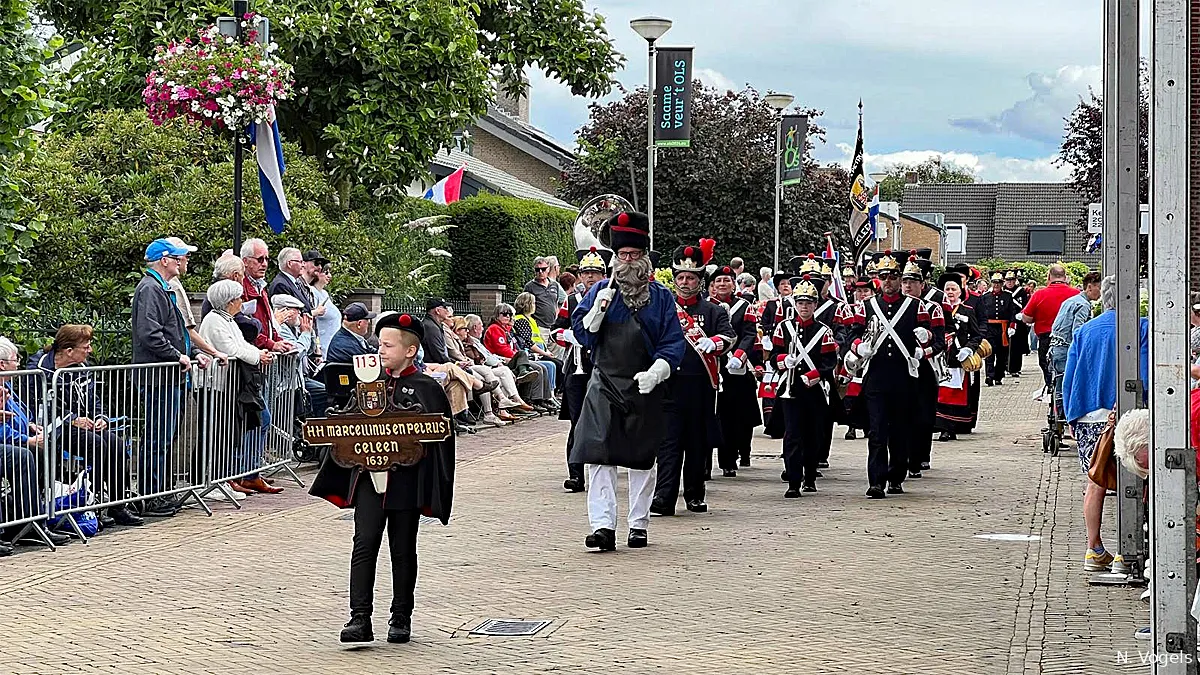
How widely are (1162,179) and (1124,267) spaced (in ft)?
9.83

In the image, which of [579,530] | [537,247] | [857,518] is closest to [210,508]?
[579,530]

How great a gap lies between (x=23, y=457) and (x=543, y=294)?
1260 cm

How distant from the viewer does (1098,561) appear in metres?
9.66

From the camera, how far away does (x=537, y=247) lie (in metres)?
32.6

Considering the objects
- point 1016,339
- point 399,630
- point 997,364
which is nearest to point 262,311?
point 399,630

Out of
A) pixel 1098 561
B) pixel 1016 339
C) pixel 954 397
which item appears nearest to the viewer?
pixel 1098 561

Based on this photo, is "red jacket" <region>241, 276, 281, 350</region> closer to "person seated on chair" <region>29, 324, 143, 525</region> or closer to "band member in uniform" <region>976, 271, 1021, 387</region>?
"person seated on chair" <region>29, 324, 143, 525</region>

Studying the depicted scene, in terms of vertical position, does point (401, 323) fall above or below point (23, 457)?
above

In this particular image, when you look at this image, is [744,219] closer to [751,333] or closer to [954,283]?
[954,283]

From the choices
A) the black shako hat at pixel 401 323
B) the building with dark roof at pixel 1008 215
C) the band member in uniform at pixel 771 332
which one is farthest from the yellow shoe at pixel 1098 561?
the building with dark roof at pixel 1008 215

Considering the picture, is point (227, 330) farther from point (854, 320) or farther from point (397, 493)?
point (397, 493)

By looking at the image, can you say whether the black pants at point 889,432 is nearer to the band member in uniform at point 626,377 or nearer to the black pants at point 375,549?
the band member in uniform at point 626,377

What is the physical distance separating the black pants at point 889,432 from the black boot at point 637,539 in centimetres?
316

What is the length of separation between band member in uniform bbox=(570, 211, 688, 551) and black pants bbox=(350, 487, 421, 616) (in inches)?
113
